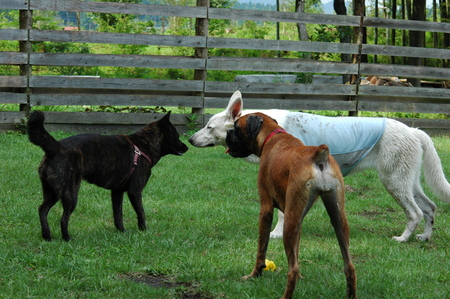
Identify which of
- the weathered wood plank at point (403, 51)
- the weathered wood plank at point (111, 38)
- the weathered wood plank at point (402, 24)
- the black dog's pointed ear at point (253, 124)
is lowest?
the black dog's pointed ear at point (253, 124)

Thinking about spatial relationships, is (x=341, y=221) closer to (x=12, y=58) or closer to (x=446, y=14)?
(x=12, y=58)

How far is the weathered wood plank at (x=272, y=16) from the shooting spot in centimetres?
1187

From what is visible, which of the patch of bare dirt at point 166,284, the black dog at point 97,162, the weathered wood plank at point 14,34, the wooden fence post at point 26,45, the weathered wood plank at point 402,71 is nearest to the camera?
the patch of bare dirt at point 166,284

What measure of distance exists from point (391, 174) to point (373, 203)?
62.3 inches

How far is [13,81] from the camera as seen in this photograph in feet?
35.5

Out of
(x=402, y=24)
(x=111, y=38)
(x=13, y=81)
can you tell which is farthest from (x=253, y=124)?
(x=402, y=24)

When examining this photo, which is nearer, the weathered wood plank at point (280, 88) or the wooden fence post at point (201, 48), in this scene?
the wooden fence post at point (201, 48)

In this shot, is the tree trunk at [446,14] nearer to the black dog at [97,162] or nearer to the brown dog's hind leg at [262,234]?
the black dog at [97,162]

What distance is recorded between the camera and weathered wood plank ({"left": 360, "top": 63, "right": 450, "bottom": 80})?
13164mm

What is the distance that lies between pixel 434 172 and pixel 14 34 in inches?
314

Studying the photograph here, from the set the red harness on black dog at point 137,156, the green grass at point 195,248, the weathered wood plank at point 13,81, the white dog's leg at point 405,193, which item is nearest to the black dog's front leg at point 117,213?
the green grass at point 195,248

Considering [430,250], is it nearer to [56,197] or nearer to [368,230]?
[368,230]

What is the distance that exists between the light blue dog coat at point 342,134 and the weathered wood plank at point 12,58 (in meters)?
6.46

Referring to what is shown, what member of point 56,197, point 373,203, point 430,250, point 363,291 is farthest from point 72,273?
point 373,203
